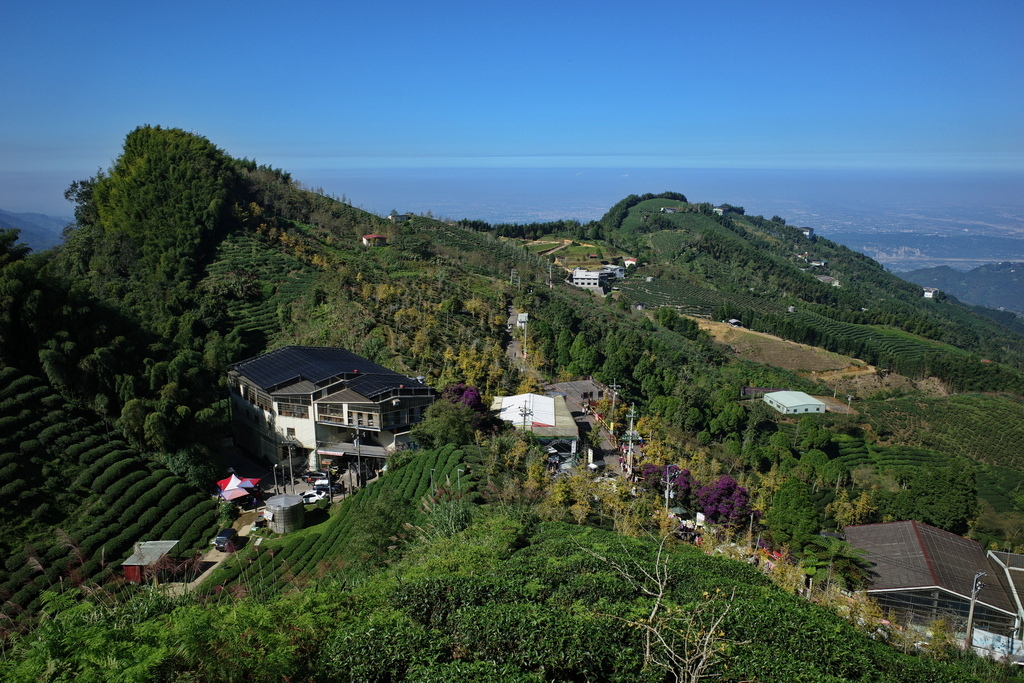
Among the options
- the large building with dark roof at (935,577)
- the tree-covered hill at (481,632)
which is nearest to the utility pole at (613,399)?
the large building with dark roof at (935,577)

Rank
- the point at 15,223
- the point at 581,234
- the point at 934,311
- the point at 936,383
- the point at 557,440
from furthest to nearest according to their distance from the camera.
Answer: the point at 15,223 → the point at 934,311 → the point at 581,234 → the point at 936,383 → the point at 557,440

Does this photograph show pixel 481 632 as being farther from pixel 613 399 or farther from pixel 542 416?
pixel 613 399

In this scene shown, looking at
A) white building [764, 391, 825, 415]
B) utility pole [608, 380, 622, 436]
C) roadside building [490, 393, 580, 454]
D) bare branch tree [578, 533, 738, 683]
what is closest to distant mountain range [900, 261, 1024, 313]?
white building [764, 391, 825, 415]

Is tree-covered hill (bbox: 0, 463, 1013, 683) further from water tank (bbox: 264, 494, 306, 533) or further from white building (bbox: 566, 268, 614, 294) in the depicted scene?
white building (bbox: 566, 268, 614, 294)

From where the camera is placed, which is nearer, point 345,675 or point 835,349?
point 345,675

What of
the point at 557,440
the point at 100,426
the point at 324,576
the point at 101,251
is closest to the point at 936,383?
the point at 557,440

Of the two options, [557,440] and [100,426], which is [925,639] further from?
[100,426]
